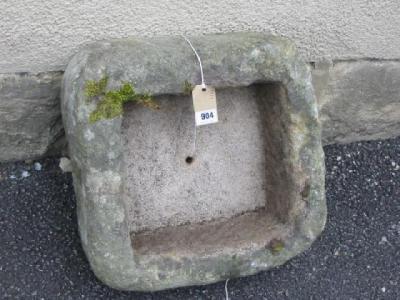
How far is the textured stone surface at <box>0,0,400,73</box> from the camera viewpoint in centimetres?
153

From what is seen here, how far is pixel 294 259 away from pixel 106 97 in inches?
31.5

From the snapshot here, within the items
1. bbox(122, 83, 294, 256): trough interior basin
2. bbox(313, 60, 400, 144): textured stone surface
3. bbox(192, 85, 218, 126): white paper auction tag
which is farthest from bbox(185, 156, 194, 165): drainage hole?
bbox(313, 60, 400, 144): textured stone surface

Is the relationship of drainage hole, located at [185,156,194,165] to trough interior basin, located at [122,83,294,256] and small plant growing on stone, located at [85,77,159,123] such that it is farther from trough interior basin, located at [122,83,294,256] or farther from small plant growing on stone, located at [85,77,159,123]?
small plant growing on stone, located at [85,77,159,123]

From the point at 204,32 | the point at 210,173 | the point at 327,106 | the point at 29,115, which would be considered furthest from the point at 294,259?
the point at 29,115

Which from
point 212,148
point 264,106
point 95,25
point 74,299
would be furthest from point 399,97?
point 74,299

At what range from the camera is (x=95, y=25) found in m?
1.59

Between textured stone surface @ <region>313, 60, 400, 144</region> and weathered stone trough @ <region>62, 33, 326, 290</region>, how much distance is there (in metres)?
0.31

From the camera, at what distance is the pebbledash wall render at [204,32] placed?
5.09 feet

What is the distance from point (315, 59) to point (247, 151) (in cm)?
37

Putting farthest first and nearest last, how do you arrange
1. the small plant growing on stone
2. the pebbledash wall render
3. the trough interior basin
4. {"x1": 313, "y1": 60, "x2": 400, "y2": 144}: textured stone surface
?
{"x1": 313, "y1": 60, "x2": 400, "y2": 144}: textured stone surface
the trough interior basin
the pebbledash wall render
the small plant growing on stone

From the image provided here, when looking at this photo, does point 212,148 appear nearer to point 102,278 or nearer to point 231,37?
point 231,37

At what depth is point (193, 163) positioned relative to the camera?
1.75 metres

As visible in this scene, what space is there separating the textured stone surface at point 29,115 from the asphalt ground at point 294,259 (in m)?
0.06

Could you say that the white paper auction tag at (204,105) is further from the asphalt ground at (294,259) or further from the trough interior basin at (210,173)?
the asphalt ground at (294,259)
